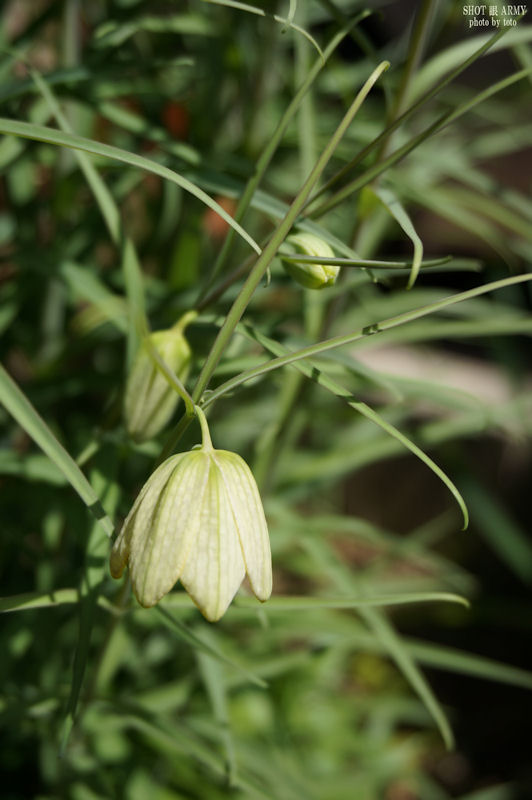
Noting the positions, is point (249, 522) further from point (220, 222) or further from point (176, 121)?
point (220, 222)

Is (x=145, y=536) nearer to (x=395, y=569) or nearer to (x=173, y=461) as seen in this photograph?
(x=173, y=461)

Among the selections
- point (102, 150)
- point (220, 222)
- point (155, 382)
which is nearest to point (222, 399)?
point (155, 382)

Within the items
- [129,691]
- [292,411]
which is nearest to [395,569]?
[129,691]

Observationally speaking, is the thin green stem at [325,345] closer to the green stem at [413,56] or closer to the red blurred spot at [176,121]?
the green stem at [413,56]

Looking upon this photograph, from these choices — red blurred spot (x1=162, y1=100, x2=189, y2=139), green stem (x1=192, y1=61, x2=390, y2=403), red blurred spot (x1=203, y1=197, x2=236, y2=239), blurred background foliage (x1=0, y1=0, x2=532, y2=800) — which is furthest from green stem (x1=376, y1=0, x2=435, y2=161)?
red blurred spot (x1=203, y1=197, x2=236, y2=239)

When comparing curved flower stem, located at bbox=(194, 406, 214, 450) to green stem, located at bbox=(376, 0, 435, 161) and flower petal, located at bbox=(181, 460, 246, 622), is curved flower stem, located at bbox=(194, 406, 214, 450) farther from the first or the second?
green stem, located at bbox=(376, 0, 435, 161)

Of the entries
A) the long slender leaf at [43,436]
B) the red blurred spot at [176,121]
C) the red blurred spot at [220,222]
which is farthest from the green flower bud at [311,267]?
the red blurred spot at [220,222]
